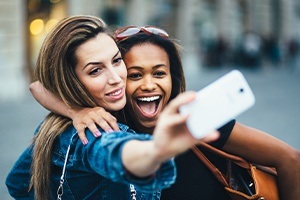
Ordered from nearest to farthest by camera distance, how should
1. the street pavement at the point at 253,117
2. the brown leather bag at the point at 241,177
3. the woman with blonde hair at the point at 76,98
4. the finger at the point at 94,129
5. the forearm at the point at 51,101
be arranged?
the finger at the point at 94,129 < the woman with blonde hair at the point at 76,98 < the forearm at the point at 51,101 < the brown leather bag at the point at 241,177 < the street pavement at the point at 253,117

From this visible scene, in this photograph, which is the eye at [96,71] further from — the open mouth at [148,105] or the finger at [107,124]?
the open mouth at [148,105]

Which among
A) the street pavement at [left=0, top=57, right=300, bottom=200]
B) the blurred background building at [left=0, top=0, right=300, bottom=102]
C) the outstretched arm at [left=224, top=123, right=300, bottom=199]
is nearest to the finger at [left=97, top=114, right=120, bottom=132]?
the outstretched arm at [left=224, top=123, right=300, bottom=199]

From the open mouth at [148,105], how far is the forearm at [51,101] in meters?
0.44

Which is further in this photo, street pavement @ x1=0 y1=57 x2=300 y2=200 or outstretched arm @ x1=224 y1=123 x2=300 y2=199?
street pavement @ x1=0 y1=57 x2=300 y2=200

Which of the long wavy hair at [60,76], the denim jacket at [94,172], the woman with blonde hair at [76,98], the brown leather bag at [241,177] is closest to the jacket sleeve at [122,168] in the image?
the denim jacket at [94,172]

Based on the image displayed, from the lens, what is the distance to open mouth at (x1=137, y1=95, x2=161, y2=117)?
2.54 m

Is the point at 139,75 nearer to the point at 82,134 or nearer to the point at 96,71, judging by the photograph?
the point at 96,71

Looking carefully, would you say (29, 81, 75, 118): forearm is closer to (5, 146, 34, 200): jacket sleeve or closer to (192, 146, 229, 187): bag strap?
(5, 146, 34, 200): jacket sleeve

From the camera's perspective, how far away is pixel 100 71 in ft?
6.99

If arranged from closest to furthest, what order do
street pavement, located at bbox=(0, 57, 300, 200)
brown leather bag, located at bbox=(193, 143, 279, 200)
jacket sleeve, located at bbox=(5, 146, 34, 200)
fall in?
brown leather bag, located at bbox=(193, 143, 279, 200) → jacket sleeve, located at bbox=(5, 146, 34, 200) → street pavement, located at bbox=(0, 57, 300, 200)

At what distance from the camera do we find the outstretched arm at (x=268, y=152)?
236 centimetres

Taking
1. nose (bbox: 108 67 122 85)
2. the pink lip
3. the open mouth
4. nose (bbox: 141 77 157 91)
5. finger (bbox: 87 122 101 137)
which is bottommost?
the open mouth

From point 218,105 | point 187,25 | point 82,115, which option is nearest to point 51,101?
point 82,115

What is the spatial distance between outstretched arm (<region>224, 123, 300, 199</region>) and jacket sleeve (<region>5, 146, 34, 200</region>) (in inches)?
38.5
